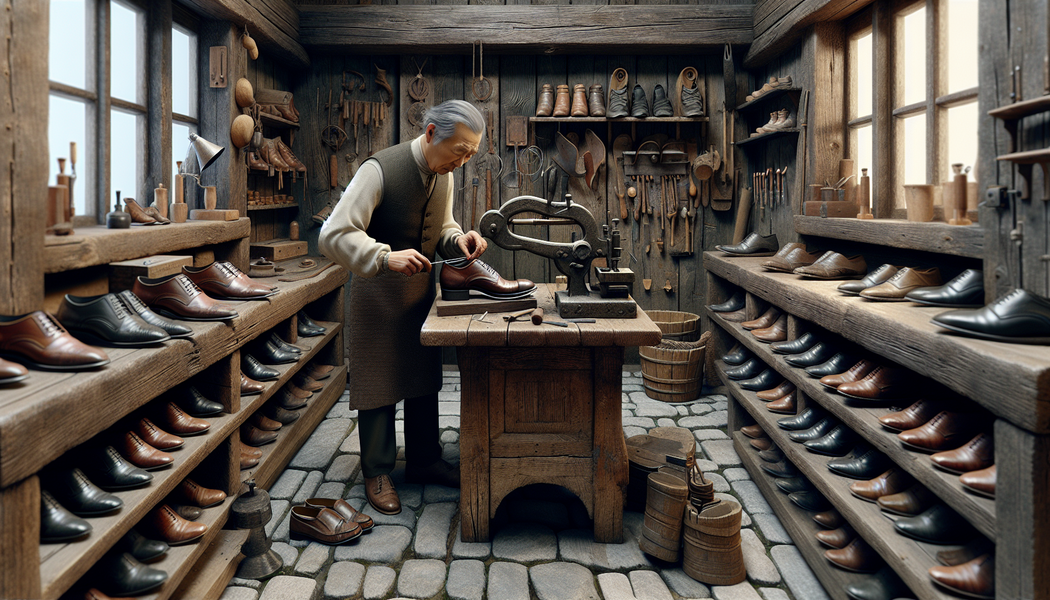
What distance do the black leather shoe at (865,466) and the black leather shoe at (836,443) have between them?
143 mm

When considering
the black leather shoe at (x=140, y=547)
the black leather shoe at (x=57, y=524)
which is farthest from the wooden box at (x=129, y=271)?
the black leather shoe at (x=57, y=524)

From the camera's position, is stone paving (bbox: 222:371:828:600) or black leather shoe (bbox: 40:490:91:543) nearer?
black leather shoe (bbox: 40:490:91:543)

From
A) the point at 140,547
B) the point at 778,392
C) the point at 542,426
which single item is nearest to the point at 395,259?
the point at 542,426

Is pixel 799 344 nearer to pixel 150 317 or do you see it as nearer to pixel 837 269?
pixel 837 269

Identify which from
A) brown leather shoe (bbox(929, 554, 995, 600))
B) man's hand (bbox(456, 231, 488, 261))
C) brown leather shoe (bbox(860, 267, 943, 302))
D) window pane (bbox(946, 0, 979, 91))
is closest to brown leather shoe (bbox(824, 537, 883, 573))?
brown leather shoe (bbox(929, 554, 995, 600))

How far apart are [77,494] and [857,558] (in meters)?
2.61

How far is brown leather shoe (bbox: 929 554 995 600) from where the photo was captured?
6.74ft

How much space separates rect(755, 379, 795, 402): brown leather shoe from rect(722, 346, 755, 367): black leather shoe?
22.2 inches

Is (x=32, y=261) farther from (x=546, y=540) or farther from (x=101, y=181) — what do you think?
(x=546, y=540)

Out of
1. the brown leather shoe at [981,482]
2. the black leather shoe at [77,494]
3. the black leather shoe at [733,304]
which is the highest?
the black leather shoe at [733,304]

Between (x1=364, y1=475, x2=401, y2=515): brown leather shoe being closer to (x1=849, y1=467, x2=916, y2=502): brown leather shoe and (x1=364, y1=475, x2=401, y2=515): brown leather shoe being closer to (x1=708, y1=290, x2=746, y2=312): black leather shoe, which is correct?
(x1=849, y1=467, x2=916, y2=502): brown leather shoe

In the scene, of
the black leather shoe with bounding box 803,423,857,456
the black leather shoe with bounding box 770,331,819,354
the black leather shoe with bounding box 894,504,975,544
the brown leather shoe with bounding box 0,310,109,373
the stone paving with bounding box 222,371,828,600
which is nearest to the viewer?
the brown leather shoe with bounding box 0,310,109,373

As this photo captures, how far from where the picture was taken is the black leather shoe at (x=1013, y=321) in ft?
6.76

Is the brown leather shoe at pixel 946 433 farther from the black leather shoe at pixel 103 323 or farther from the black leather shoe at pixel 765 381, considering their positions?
the black leather shoe at pixel 103 323
